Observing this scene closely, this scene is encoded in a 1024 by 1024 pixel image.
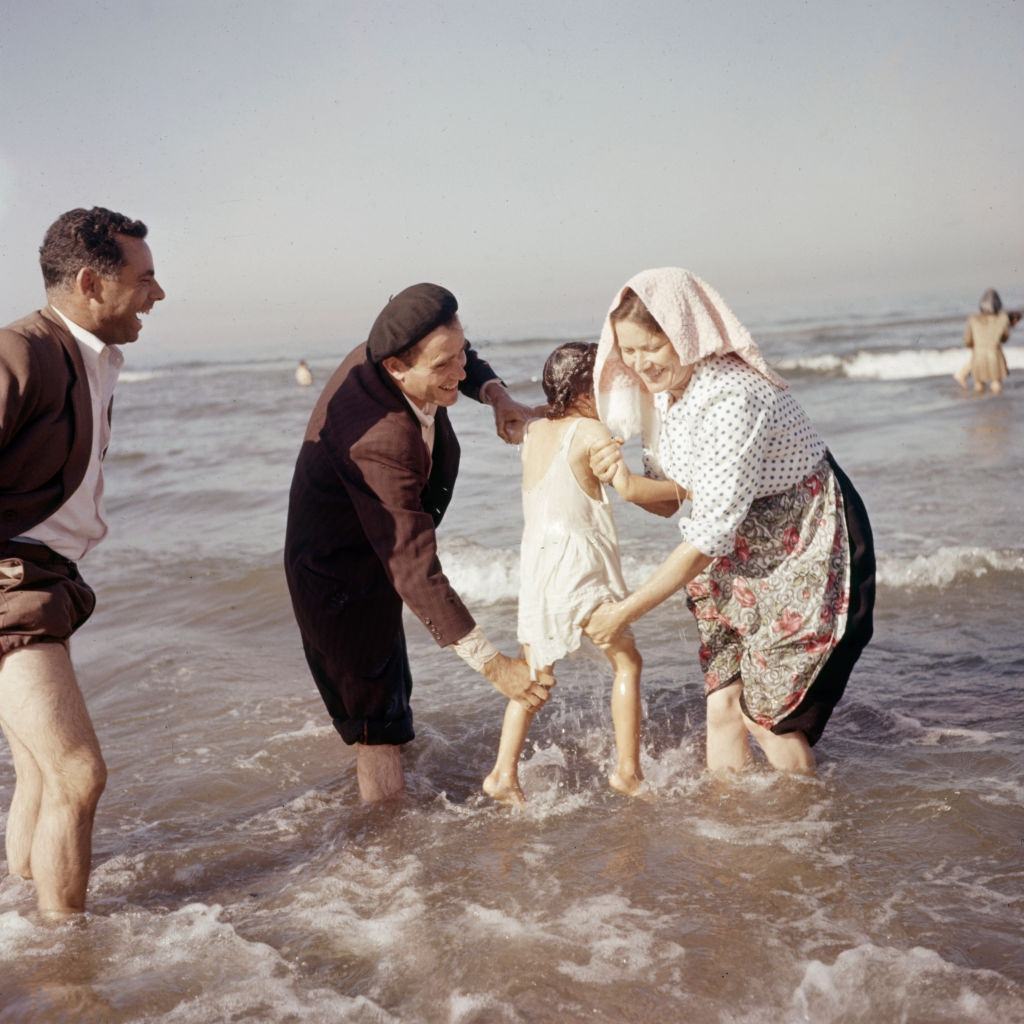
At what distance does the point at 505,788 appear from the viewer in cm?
440

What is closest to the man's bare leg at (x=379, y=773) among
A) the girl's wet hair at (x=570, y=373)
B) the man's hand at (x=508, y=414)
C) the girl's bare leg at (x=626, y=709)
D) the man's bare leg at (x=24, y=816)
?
the girl's bare leg at (x=626, y=709)

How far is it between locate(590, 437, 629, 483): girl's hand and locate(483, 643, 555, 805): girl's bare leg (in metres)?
0.84

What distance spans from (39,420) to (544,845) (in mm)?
2249

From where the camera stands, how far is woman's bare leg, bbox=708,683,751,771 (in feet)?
13.7

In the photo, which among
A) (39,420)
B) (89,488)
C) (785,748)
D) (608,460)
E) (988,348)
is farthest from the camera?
(988,348)

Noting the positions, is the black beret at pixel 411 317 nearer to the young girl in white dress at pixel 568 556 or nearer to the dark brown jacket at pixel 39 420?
the young girl in white dress at pixel 568 556

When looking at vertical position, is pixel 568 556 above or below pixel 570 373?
below

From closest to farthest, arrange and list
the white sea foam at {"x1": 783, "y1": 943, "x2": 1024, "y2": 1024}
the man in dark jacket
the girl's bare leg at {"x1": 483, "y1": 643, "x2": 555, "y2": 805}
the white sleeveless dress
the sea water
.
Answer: the white sea foam at {"x1": 783, "y1": 943, "x2": 1024, "y2": 1024}, the sea water, the man in dark jacket, the white sleeveless dress, the girl's bare leg at {"x1": 483, "y1": 643, "x2": 555, "y2": 805}

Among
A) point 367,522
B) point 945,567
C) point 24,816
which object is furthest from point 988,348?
point 24,816

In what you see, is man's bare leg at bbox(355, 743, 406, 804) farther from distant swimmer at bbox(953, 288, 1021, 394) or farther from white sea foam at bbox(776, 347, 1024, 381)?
white sea foam at bbox(776, 347, 1024, 381)

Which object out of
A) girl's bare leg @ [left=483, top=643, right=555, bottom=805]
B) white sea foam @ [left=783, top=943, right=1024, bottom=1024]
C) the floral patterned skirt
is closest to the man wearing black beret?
girl's bare leg @ [left=483, top=643, right=555, bottom=805]

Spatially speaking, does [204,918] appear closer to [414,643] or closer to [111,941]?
[111,941]

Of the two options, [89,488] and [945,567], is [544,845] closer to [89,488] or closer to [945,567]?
[89,488]

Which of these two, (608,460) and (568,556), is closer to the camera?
(608,460)
